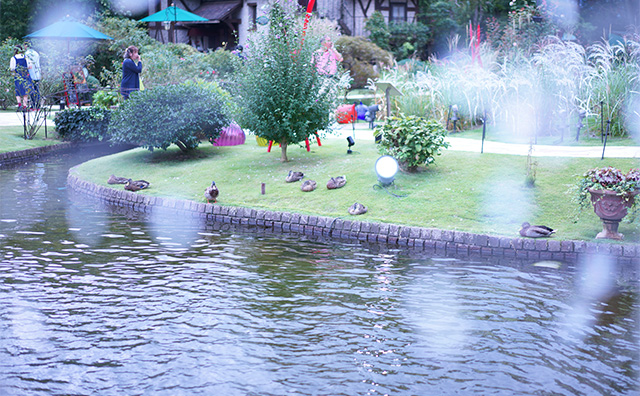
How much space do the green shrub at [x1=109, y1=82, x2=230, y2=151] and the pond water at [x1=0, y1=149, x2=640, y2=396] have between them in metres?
4.60

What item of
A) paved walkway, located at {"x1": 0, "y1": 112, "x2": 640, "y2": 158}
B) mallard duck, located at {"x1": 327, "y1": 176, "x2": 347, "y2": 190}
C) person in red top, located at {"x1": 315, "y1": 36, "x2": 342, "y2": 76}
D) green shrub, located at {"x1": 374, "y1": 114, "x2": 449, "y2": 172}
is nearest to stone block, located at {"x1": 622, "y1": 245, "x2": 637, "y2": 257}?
paved walkway, located at {"x1": 0, "y1": 112, "x2": 640, "y2": 158}

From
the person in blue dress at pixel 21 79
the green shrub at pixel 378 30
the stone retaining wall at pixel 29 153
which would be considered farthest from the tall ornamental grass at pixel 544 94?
the green shrub at pixel 378 30

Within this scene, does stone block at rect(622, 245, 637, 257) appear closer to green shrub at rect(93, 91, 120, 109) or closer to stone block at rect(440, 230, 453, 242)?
stone block at rect(440, 230, 453, 242)

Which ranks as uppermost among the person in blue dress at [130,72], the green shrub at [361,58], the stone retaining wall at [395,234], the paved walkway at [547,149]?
the green shrub at [361,58]

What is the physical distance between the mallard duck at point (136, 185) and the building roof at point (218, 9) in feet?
81.1

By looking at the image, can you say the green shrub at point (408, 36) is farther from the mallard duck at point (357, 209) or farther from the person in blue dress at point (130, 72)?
the mallard duck at point (357, 209)

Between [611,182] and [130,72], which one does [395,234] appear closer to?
[611,182]

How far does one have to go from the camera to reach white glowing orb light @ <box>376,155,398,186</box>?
416 inches

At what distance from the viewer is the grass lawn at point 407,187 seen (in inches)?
363

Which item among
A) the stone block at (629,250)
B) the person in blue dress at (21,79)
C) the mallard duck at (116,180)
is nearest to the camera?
the stone block at (629,250)

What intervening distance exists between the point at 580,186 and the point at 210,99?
8396 millimetres

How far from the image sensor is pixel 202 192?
450 inches

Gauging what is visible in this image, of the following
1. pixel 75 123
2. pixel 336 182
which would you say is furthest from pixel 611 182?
pixel 75 123

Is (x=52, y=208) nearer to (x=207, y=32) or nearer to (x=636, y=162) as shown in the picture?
(x=636, y=162)
